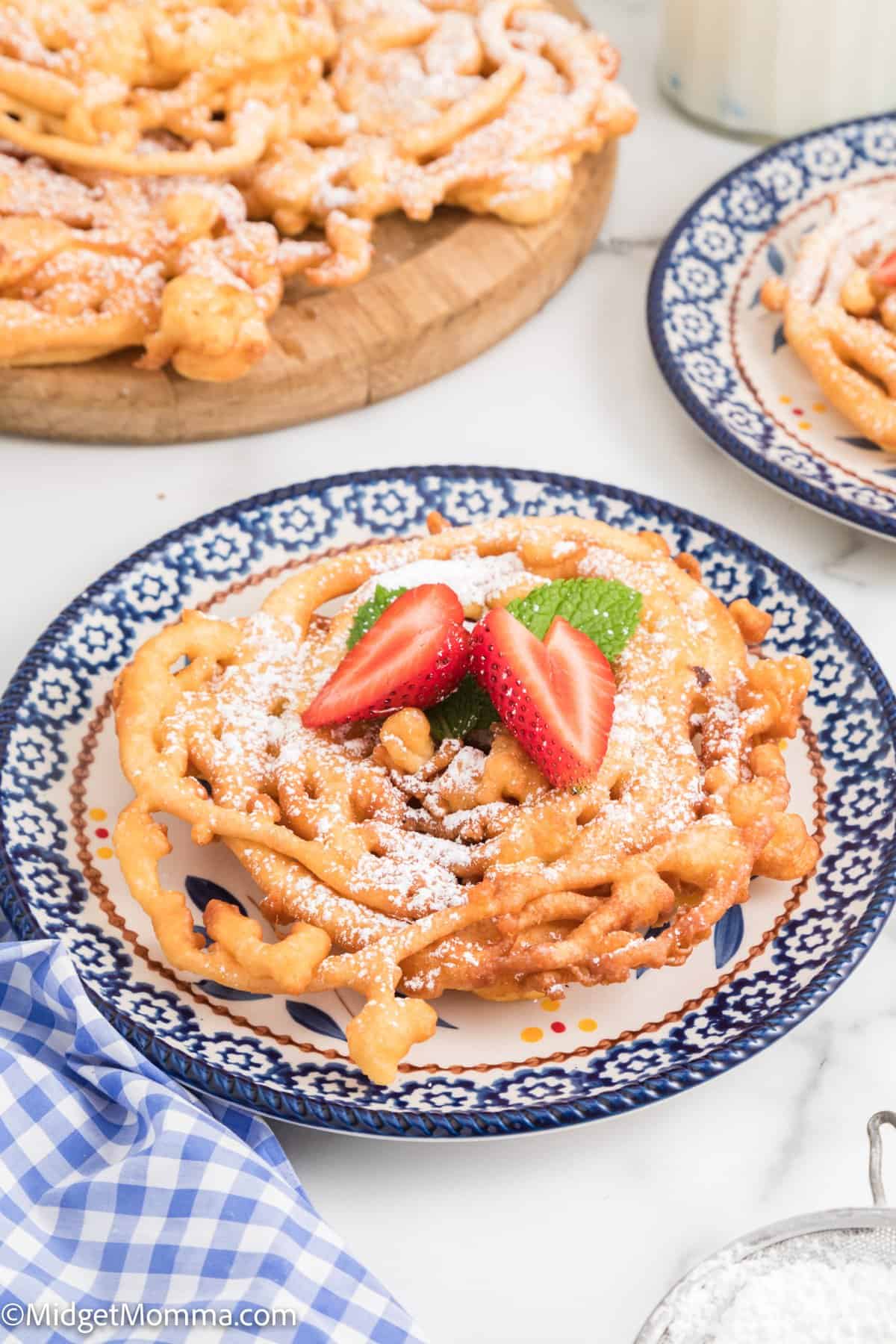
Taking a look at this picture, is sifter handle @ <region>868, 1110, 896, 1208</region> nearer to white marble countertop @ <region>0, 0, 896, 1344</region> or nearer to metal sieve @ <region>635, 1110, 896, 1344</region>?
metal sieve @ <region>635, 1110, 896, 1344</region>

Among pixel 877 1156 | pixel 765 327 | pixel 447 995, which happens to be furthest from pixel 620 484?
pixel 877 1156

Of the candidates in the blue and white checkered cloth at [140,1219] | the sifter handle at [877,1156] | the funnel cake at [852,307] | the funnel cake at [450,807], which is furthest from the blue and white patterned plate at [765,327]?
the blue and white checkered cloth at [140,1219]

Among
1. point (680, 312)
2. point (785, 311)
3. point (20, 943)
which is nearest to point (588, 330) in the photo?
point (680, 312)

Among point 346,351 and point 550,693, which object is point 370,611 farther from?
point 346,351

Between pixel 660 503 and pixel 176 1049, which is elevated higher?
pixel 660 503

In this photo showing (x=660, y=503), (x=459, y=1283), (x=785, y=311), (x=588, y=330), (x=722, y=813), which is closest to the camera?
(x=459, y=1283)

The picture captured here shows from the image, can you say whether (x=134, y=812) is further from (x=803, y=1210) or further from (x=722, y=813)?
(x=803, y=1210)
